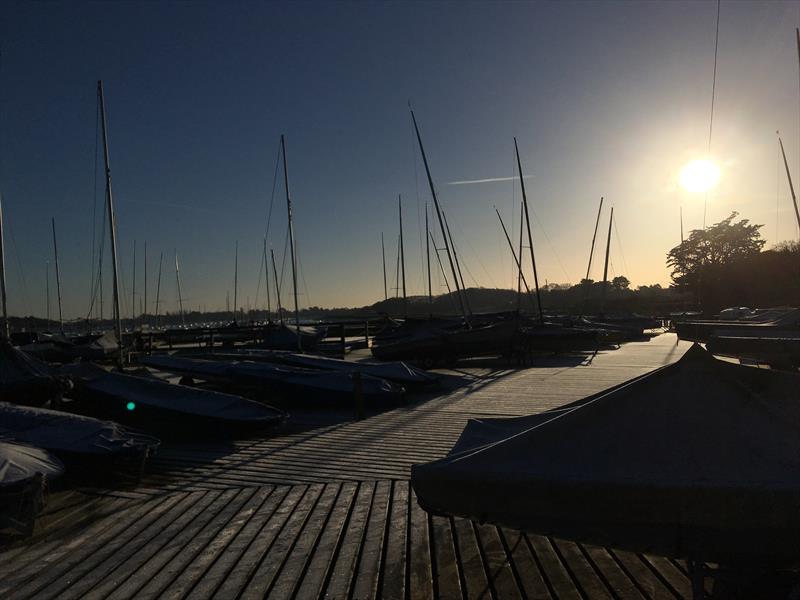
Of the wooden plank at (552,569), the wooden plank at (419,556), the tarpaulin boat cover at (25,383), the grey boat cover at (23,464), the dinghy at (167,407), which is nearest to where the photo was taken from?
the wooden plank at (552,569)

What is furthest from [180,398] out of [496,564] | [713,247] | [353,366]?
[713,247]

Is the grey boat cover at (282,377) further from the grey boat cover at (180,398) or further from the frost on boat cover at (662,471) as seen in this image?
A: the frost on boat cover at (662,471)

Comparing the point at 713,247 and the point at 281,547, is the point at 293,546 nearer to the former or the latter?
A: the point at 281,547

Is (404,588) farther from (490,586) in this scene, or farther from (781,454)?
(781,454)

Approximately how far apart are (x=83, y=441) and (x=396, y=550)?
15.6ft

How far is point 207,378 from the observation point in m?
14.4

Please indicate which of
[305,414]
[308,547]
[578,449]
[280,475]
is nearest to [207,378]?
[305,414]

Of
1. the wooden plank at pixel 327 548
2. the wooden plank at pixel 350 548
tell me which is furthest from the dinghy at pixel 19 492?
the wooden plank at pixel 350 548

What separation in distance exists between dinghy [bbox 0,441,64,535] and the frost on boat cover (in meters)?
4.31

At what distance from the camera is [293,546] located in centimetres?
491

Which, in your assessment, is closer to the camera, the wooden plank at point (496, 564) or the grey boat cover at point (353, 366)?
the wooden plank at point (496, 564)

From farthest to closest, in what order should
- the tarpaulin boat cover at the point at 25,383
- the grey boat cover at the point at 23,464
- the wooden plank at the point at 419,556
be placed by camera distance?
the tarpaulin boat cover at the point at 25,383 < the grey boat cover at the point at 23,464 < the wooden plank at the point at 419,556

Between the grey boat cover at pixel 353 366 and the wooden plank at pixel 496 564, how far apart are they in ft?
29.5

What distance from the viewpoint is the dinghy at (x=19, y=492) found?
5.28 m
